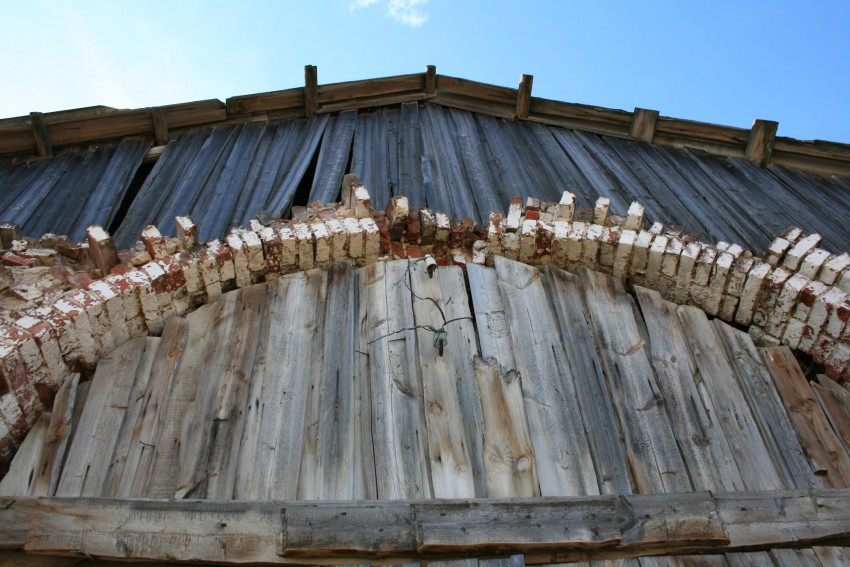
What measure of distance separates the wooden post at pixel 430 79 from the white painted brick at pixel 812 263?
13.1 feet

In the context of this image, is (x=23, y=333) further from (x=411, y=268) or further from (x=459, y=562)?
(x=459, y=562)

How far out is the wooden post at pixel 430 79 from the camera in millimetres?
8078

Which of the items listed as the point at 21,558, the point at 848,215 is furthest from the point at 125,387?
the point at 848,215

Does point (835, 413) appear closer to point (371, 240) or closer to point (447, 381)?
point (447, 381)

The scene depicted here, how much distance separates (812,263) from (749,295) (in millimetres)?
466

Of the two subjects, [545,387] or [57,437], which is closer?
[57,437]

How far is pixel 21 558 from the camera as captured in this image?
11.6 feet

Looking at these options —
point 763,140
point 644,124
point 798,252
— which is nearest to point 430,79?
point 644,124

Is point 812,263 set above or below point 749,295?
above

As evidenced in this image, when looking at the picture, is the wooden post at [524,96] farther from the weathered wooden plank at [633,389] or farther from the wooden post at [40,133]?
the wooden post at [40,133]

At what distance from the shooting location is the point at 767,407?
4.68m

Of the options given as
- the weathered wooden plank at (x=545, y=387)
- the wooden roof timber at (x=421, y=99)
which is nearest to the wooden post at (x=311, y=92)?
the wooden roof timber at (x=421, y=99)

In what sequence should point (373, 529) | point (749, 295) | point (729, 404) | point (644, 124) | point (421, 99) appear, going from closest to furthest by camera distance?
1. point (373, 529)
2. point (729, 404)
3. point (749, 295)
4. point (644, 124)
5. point (421, 99)

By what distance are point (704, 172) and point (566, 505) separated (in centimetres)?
438
